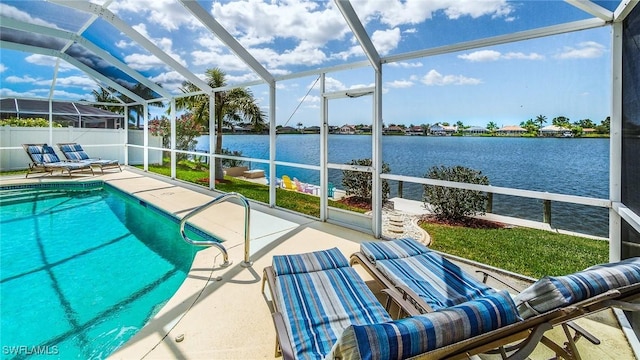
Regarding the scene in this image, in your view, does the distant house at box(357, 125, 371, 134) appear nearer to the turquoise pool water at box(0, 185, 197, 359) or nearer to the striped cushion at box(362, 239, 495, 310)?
the striped cushion at box(362, 239, 495, 310)

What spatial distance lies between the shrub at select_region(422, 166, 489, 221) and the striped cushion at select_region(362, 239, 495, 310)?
275cm

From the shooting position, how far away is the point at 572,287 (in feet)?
5.01

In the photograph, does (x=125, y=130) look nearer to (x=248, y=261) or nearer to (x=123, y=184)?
(x=123, y=184)

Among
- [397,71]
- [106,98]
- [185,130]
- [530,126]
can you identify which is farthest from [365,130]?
[106,98]

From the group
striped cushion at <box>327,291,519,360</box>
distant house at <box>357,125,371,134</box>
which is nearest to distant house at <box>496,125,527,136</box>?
distant house at <box>357,125,371,134</box>

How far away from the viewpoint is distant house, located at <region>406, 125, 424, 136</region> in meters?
4.92

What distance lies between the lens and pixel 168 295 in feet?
11.4

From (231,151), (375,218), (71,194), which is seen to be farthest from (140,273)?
(71,194)

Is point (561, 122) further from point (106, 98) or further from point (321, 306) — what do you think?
point (106, 98)

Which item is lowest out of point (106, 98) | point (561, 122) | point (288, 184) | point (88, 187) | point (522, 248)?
point (522, 248)

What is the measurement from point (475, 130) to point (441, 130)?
486 mm

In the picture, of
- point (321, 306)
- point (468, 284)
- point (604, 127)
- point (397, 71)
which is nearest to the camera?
point (321, 306)

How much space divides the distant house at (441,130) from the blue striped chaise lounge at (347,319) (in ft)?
9.07

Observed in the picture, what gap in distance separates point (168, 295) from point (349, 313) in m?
2.33
